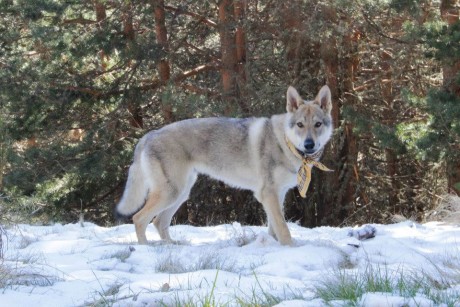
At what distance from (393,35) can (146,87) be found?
5.74 meters

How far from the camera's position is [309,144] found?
24.1 feet

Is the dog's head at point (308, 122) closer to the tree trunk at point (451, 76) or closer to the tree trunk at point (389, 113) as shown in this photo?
the tree trunk at point (451, 76)

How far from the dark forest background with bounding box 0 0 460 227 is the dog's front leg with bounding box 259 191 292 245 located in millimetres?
5397

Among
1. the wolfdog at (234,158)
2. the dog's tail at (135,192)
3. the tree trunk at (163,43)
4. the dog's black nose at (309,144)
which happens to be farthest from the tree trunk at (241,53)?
the dog's black nose at (309,144)

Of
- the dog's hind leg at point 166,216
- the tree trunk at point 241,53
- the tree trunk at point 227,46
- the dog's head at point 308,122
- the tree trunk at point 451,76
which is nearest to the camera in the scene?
the dog's head at point 308,122

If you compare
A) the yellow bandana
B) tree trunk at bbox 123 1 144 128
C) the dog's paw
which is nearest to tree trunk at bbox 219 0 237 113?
tree trunk at bbox 123 1 144 128

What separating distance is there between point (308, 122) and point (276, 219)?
1134mm

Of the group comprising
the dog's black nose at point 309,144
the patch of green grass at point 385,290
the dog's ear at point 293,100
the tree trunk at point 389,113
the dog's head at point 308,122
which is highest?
the dog's ear at point 293,100

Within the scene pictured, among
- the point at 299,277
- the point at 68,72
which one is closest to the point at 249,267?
the point at 299,277

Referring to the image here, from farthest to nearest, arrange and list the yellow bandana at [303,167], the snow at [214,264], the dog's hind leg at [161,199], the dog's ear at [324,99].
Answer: the dog's ear at [324,99] → the dog's hind leg at [161,199] → the yellow bandana at [303,167] → the snow at [214,264]

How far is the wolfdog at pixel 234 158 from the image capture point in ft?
24.8

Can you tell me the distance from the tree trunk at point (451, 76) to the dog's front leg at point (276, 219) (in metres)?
5.23

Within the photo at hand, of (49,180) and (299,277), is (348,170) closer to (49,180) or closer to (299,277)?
(49,180)

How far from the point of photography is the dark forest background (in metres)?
13.5
